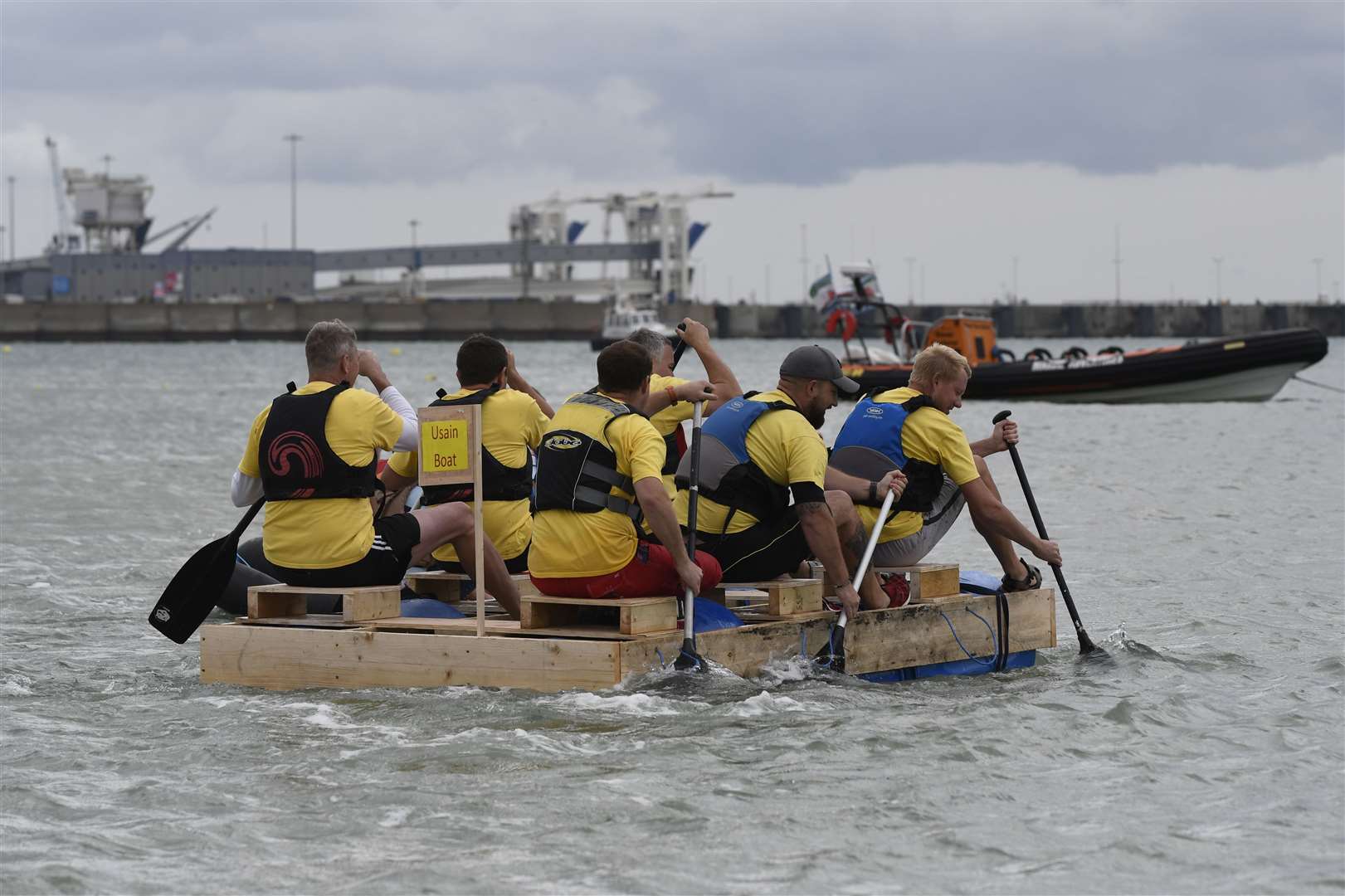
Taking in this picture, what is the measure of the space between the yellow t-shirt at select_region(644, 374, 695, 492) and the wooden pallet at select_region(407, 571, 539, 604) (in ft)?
3.23

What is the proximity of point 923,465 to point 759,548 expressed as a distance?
100 centimetres

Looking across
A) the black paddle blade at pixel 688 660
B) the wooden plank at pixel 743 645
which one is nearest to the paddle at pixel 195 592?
the wooden plank at pixel 743 645

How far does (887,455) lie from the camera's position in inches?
363

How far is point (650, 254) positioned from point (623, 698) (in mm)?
123678

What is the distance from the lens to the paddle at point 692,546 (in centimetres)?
799

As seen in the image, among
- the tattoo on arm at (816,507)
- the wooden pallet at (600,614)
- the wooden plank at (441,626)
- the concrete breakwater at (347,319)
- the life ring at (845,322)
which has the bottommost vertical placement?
the wooden plank at (441,626)

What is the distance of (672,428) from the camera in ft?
32.7

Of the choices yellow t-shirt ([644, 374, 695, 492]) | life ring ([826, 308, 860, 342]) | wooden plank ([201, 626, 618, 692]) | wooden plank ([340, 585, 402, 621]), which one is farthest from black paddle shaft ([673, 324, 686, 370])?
life ring ([826, 308, 860, 342])

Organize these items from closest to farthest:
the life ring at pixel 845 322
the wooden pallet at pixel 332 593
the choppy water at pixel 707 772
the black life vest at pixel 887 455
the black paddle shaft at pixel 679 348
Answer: the choppy water at pixel 707 772
the wooden pallet at pixel 332 593
the black life vest at pixel 887 455
the black paddle shaft at pixel 679 348
the life ring at pixel 845 322

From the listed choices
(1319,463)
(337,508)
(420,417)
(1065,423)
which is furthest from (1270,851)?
(1065,423)

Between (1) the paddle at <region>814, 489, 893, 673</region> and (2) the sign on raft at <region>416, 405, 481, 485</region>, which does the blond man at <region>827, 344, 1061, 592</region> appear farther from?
(2) the sign on raft at <region>416, 405, 481, 485</region>

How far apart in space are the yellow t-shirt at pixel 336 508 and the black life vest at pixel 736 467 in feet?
5.04

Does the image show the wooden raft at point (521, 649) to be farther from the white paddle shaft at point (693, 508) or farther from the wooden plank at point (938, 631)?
the white paddle shaft at point (693, 508)

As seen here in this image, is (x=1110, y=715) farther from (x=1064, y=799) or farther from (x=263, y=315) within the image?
(x=263, y=315)
